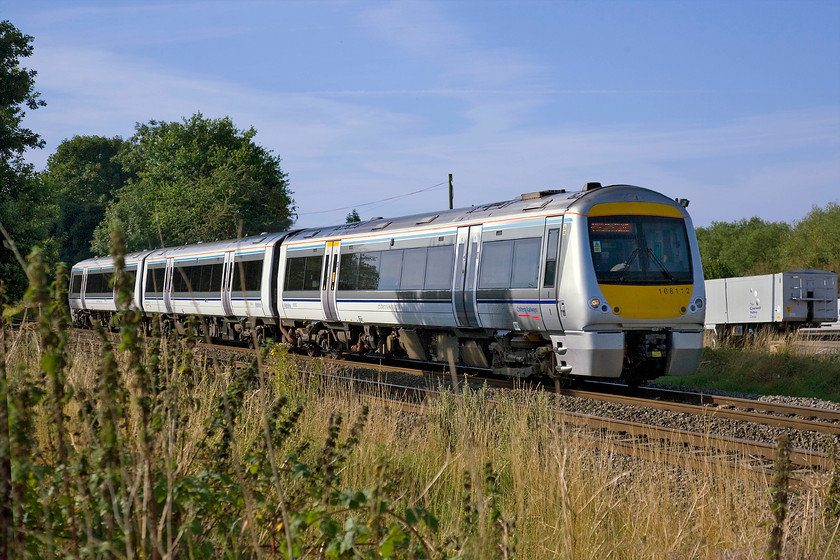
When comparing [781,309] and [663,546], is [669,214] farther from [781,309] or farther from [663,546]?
[781,309]

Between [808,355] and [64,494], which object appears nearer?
[64,494]

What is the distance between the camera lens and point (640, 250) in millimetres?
12773

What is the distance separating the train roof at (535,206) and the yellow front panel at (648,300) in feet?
4.11

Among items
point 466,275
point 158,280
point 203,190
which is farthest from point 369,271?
point 203,190

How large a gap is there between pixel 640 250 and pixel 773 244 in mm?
67494

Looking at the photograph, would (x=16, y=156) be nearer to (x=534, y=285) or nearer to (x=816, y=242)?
(x=534, y=285)

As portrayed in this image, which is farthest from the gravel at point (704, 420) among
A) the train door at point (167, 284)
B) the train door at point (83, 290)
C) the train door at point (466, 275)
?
the train door at point (83, 290)

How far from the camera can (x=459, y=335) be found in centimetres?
1493

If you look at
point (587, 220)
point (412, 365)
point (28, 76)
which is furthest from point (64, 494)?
point (28, 76)

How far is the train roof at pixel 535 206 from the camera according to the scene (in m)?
12.6

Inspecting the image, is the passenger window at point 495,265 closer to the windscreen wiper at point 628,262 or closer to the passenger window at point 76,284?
the windscreen wiper at point 628,262

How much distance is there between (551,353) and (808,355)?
22.5 feet

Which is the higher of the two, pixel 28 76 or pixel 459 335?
pixel 28 76

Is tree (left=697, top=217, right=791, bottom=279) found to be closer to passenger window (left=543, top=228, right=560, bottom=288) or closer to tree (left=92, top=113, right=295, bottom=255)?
tree (left=92, top=113, right=295, bottom=255)
